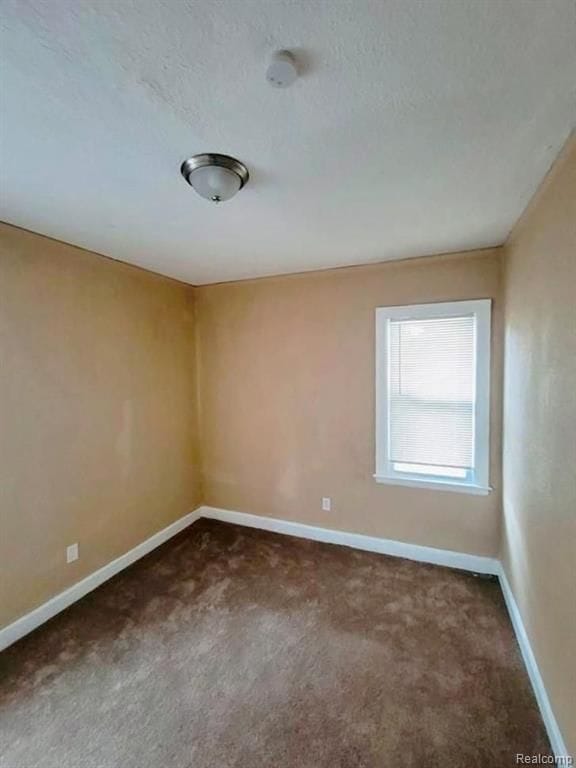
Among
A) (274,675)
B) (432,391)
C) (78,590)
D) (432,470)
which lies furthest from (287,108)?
(78,590)

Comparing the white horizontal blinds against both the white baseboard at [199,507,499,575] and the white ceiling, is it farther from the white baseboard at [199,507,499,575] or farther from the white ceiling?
the white ceiling

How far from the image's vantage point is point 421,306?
2.88 metres

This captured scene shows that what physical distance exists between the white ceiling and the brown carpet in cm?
243

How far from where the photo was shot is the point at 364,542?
3.20m

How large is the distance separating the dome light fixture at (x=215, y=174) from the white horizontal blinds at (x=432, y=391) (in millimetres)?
1844

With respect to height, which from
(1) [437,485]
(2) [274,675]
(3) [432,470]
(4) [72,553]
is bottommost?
(2) [274,675]

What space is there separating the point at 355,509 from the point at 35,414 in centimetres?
252

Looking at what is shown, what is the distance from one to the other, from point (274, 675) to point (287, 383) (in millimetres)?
2135

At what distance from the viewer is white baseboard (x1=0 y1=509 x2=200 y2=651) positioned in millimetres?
2191

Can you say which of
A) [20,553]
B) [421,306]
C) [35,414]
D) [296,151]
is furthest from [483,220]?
[20,553]

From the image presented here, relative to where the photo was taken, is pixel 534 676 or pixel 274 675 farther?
pixel 274 675

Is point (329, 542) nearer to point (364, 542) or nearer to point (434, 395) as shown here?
point (364, 542)

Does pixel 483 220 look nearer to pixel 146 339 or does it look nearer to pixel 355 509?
pixel 355 509

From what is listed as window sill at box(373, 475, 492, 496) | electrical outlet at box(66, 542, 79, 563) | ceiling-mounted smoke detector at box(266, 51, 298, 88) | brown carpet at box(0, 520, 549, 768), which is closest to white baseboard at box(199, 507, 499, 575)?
brown carpet at box(0, 520, 549, 768)
